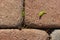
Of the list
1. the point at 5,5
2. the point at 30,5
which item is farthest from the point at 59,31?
the point at 5,5

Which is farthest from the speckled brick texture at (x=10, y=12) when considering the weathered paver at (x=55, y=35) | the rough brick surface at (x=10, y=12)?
the weathered paver at (x=55, y=35)

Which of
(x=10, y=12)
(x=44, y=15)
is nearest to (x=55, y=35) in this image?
(x=44, y=15)

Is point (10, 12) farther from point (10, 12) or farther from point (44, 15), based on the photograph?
point (44, 15)

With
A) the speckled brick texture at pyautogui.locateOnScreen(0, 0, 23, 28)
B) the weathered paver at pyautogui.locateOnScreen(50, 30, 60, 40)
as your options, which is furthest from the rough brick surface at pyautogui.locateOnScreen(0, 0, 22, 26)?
the weathered paver at pyautogui.locateOnScreen(50, 30, 60, 40)

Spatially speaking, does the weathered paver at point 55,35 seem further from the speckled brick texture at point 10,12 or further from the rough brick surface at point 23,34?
the speckled brick texture at point 10,12

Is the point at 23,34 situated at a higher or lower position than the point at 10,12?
lower

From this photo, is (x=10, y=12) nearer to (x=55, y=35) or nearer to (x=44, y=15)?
(x=44, y=15)

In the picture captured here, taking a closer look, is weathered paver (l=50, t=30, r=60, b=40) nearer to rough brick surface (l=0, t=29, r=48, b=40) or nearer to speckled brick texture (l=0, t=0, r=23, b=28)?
rough brick surface (l=0, t=29, r=48, b=40)

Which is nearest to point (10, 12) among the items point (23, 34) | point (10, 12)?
point (10, 12)
